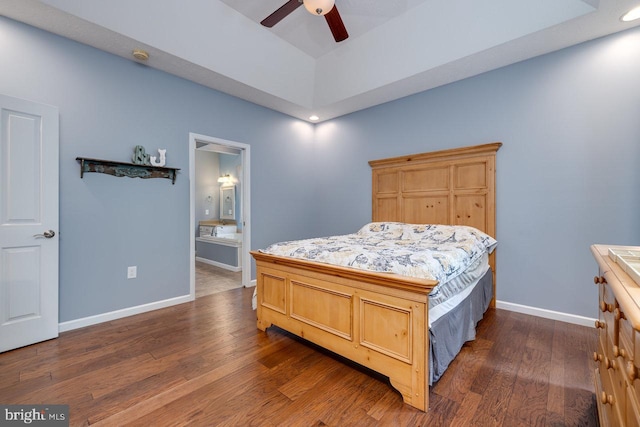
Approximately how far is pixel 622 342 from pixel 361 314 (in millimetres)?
1187

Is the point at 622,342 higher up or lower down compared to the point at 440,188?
lower down

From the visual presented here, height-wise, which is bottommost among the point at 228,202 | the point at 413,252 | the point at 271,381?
the point at 271,381

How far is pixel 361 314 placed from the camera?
5.99 ft

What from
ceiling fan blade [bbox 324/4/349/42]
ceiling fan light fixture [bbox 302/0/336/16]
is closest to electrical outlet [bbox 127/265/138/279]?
ceiling fan light fixture [bbox 302/0/336/16]

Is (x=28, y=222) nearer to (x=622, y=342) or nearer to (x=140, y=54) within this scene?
(x=140, y=54)

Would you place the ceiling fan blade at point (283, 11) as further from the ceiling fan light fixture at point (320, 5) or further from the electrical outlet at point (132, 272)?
the electrical outlet at point (132, 272)

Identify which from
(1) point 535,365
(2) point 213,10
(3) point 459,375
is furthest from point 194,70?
(1) point 535,365

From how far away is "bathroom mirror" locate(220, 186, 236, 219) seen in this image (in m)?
6.73

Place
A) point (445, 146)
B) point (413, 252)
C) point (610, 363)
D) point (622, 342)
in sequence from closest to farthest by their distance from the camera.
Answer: point (622, 342) < point (610, 363) < point (413, 252) < point (445, 146)

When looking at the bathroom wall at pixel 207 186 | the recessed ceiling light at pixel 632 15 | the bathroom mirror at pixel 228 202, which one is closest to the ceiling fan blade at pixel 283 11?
the recessed ceiling light at pixel 632 15

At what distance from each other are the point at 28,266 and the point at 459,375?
11.5ft

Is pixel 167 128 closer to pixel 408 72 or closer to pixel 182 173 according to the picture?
pixel 182 173

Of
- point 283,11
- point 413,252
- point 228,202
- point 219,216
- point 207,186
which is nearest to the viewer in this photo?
point 413,252

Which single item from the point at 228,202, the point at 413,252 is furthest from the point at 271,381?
the point at 228,202
